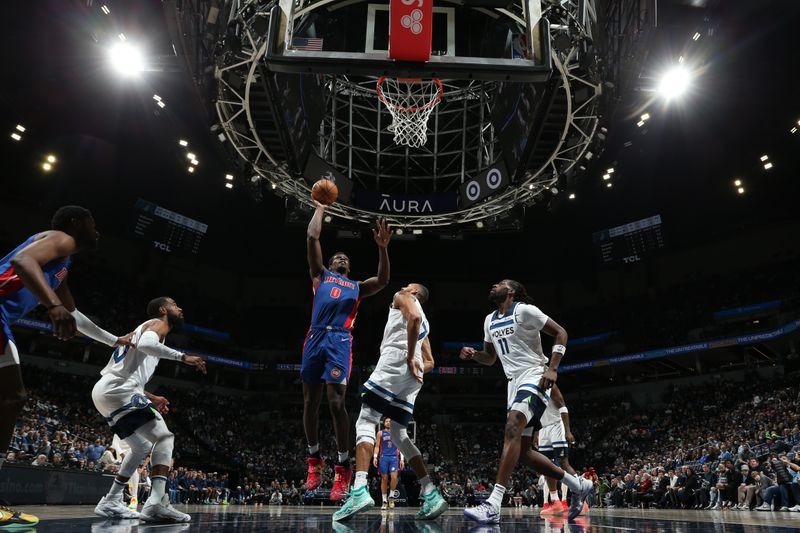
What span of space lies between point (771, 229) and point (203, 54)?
2923cm

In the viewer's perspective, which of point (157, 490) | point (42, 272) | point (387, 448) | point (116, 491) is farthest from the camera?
point (387, 448)

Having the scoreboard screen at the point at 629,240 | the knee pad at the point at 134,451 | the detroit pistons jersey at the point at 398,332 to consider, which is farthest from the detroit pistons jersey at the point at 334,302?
the scoreboard screen at the point at 629,240

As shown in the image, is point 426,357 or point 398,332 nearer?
point 398,332

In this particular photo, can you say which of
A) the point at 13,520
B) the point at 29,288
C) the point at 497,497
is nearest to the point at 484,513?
the point at 497,497

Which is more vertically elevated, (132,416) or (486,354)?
(486,354)

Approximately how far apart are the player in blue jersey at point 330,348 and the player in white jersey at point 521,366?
3.66 ft

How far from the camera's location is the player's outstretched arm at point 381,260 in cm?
486

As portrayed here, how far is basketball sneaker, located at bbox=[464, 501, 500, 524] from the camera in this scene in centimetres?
446

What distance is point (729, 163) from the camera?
81.2ft

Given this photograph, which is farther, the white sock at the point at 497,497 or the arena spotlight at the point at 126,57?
the arena spotlight at the point at 126,57

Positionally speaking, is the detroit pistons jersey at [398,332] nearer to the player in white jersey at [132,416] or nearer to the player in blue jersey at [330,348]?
the player in blue jersey at [330,348]

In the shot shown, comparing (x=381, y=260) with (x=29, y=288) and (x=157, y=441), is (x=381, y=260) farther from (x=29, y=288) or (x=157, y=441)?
(x=29, y=288)

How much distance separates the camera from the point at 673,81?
14438 mm

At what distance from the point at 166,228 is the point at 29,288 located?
1048 inches
